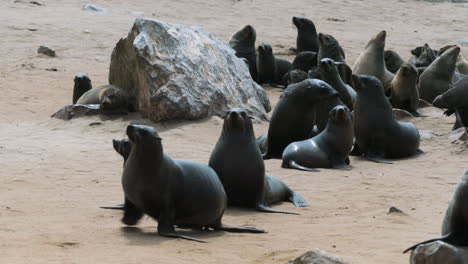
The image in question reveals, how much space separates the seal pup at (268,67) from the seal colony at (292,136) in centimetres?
2

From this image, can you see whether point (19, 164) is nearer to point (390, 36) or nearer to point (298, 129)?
point (298, 129)

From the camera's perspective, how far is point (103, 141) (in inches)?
369

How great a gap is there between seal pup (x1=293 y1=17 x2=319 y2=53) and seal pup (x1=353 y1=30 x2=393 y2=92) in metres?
2.09

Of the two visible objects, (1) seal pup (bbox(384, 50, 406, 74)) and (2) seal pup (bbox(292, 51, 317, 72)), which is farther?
(1) seal pup (bbox(384, 50, 406, 74))

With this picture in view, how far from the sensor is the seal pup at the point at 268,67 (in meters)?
14.5

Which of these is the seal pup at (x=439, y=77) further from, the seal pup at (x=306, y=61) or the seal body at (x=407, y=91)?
the seal pup at (x=306, y=61)

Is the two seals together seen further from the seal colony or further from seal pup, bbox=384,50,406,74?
seal pup, bbox=384,50,406,74

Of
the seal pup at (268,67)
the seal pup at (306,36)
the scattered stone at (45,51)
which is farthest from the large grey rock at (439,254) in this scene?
the seal pup at (306,36)

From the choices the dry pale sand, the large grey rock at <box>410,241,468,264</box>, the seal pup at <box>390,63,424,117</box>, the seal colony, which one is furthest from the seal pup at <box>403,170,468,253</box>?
the seal pup at <box>390,63,424,117</box>

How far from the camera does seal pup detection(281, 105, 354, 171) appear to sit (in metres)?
8.50

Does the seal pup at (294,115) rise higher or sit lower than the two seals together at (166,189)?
lower

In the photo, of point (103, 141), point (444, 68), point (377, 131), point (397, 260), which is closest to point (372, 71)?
point (444, 68)

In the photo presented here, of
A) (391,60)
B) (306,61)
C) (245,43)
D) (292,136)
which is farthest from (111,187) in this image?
(245,43)

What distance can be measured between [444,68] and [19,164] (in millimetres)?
6796
